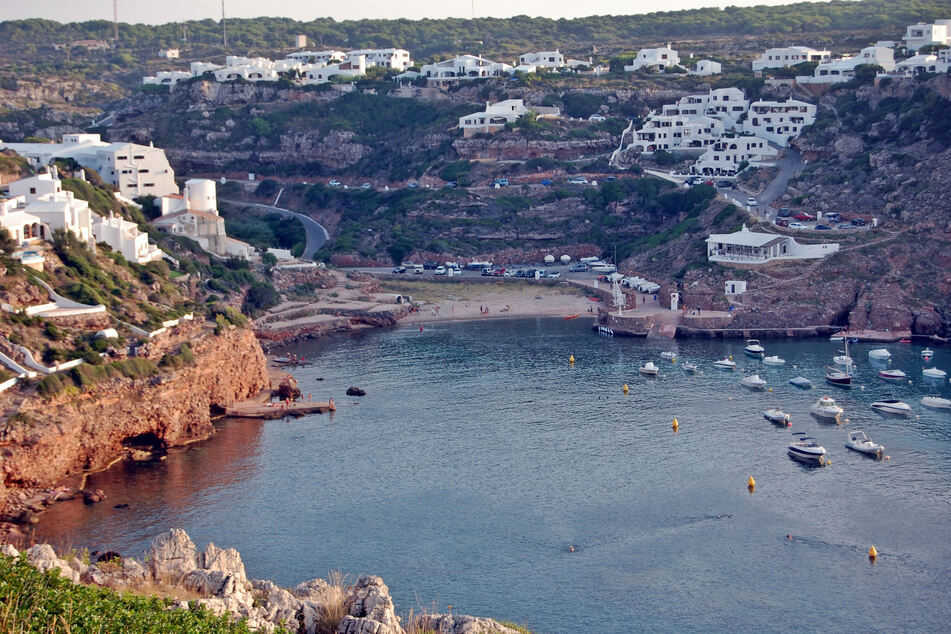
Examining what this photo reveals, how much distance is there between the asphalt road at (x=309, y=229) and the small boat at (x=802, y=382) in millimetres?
40190

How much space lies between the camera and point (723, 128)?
312ft

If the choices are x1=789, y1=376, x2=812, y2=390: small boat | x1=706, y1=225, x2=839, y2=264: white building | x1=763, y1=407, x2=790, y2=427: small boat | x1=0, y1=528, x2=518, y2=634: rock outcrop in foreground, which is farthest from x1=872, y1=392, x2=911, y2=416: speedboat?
x1=0, y1=528, x2=518, y2=634: rock outcrop in foreground

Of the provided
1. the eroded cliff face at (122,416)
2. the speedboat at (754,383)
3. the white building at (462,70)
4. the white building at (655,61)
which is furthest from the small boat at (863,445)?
the white building at (462,70)

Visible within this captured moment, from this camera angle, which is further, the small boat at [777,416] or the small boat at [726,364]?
the small boat at [726,364]

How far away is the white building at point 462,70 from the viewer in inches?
4481

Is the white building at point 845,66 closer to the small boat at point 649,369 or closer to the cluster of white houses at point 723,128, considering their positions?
the cluster of white houses at point 723,128

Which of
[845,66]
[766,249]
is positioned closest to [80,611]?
[766,249]

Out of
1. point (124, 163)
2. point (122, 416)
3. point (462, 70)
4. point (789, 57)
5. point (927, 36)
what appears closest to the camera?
point (122, 416)

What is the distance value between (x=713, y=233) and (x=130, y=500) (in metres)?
45.9

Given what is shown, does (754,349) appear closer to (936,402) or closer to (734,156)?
(936,402)

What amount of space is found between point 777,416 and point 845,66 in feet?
178

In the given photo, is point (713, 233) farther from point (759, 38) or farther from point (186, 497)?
point (759, 38)

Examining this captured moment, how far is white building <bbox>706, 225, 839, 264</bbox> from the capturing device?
238 ft

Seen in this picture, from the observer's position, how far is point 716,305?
71.1 metres
